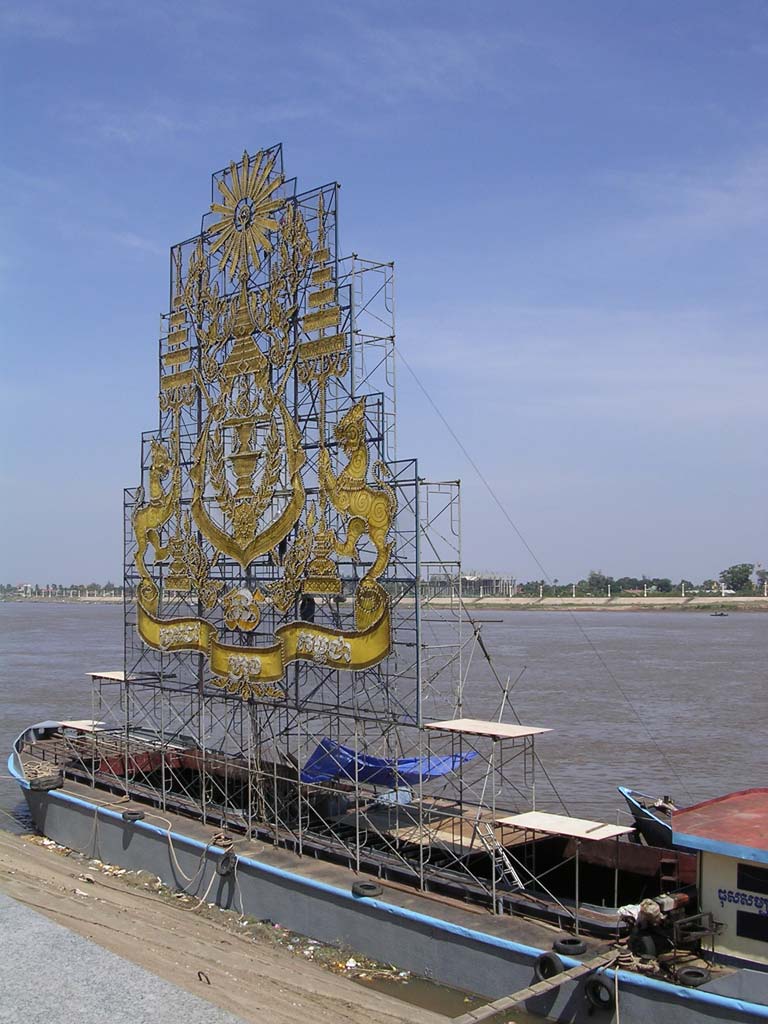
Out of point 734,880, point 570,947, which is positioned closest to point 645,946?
point 570,947

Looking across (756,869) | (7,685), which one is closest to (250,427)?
(756,869)

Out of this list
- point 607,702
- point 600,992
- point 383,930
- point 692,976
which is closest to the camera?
point 692,976

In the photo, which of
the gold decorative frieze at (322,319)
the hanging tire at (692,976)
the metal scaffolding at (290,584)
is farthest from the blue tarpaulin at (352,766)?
the gold decorative frieze at (322,319)

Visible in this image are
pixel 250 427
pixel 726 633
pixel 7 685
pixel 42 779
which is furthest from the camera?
pixel 726 633

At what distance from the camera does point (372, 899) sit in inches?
552

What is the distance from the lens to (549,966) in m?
11.8

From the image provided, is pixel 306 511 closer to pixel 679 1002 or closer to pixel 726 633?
pixel 679 1002

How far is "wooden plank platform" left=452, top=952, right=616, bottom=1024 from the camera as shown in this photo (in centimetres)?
1032

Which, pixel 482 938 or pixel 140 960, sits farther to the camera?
pixel 482 938

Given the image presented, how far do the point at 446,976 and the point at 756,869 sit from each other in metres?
4.13

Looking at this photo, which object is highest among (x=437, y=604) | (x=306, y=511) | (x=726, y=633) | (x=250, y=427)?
(x=250, y=427)

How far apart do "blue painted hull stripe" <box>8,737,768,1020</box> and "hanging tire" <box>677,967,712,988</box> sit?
14 centimetres

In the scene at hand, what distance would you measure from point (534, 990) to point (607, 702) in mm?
31949

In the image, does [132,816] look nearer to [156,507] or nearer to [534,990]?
[156,507]
